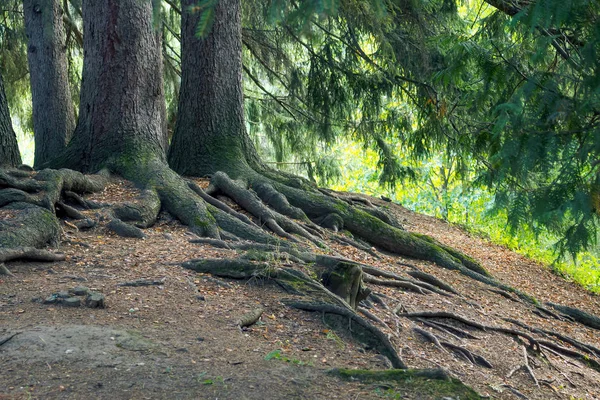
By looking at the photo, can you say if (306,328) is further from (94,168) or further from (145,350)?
(94,168)

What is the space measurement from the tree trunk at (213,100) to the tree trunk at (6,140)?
214 cm

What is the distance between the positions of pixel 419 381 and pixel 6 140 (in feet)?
19.2

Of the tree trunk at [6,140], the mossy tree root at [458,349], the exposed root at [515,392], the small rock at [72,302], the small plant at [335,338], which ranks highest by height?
the tree trunk at [6,140]

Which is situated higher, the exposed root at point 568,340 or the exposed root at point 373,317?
the exposed root at point 373,317

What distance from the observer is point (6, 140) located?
7.88m

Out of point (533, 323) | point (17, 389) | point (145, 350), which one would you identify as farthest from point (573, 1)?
point (533, 323)

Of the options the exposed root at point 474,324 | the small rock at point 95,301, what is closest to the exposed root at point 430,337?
the exposed root at point 474,324

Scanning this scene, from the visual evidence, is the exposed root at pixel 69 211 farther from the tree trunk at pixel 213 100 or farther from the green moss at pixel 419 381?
the green moss at pixel 419 381

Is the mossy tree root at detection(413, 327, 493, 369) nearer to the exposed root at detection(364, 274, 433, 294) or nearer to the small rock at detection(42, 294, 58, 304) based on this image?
the exposed root at detection(364, 274, 433, 294)

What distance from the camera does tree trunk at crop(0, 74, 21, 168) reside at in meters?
7.66

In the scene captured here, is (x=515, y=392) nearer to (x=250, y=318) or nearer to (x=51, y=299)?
(x=250, y=318)

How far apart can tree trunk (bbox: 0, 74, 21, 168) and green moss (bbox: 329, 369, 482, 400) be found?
5244 mm

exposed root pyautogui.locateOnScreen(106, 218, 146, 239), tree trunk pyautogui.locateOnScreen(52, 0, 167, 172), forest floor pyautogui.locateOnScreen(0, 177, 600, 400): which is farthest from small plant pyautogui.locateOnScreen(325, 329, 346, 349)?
tree trunk pyautogui.locateOnScreen(52, 0, 167, 172)

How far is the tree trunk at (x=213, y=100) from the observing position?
9070 millimetres
